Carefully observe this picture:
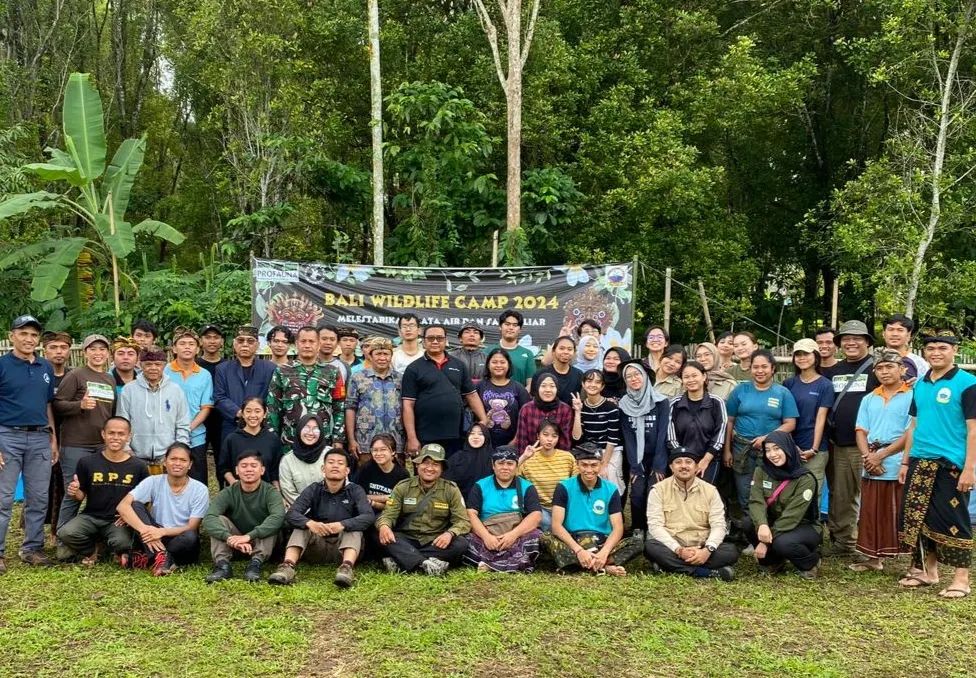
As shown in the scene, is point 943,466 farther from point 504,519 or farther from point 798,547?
point 504,519

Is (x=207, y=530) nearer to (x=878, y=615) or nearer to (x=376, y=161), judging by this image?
(x=878, y=615)

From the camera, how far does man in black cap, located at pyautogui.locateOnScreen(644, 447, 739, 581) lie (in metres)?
5.36

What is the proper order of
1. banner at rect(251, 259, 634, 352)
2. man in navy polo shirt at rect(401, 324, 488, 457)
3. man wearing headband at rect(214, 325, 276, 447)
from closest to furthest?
man in navy polo shirt at rect(401, 324, 488, 457) → man wearing headband at rect(214, 325, 276, 447) → banner at rect(251, 259, 634, 352)

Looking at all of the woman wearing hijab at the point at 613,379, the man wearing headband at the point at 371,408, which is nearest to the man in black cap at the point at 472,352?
the man wearing headband at the point at 371,408

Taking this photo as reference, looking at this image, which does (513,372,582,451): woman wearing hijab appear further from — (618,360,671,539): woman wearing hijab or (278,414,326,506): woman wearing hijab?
(278,414,326,506): woman wearing hijab

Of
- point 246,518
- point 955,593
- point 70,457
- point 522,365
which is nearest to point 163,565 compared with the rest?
point 246,518

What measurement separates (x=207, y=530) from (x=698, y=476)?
10.9ft

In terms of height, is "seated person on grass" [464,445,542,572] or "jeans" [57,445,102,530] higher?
"jeans" [57,445,102,530]

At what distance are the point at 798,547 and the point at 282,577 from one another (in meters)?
3.29

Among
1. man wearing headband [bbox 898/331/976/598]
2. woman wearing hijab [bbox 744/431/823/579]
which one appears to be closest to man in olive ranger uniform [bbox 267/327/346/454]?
woman wearing hijab [bbox 744/431/823/579]

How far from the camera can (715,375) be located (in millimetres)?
6312

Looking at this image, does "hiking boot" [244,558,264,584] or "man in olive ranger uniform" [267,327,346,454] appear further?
"man in olive ranger uniform" [267,327,346,454]

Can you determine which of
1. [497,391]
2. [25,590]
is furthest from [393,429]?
[25,590]

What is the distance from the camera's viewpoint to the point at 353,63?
1446 cm
